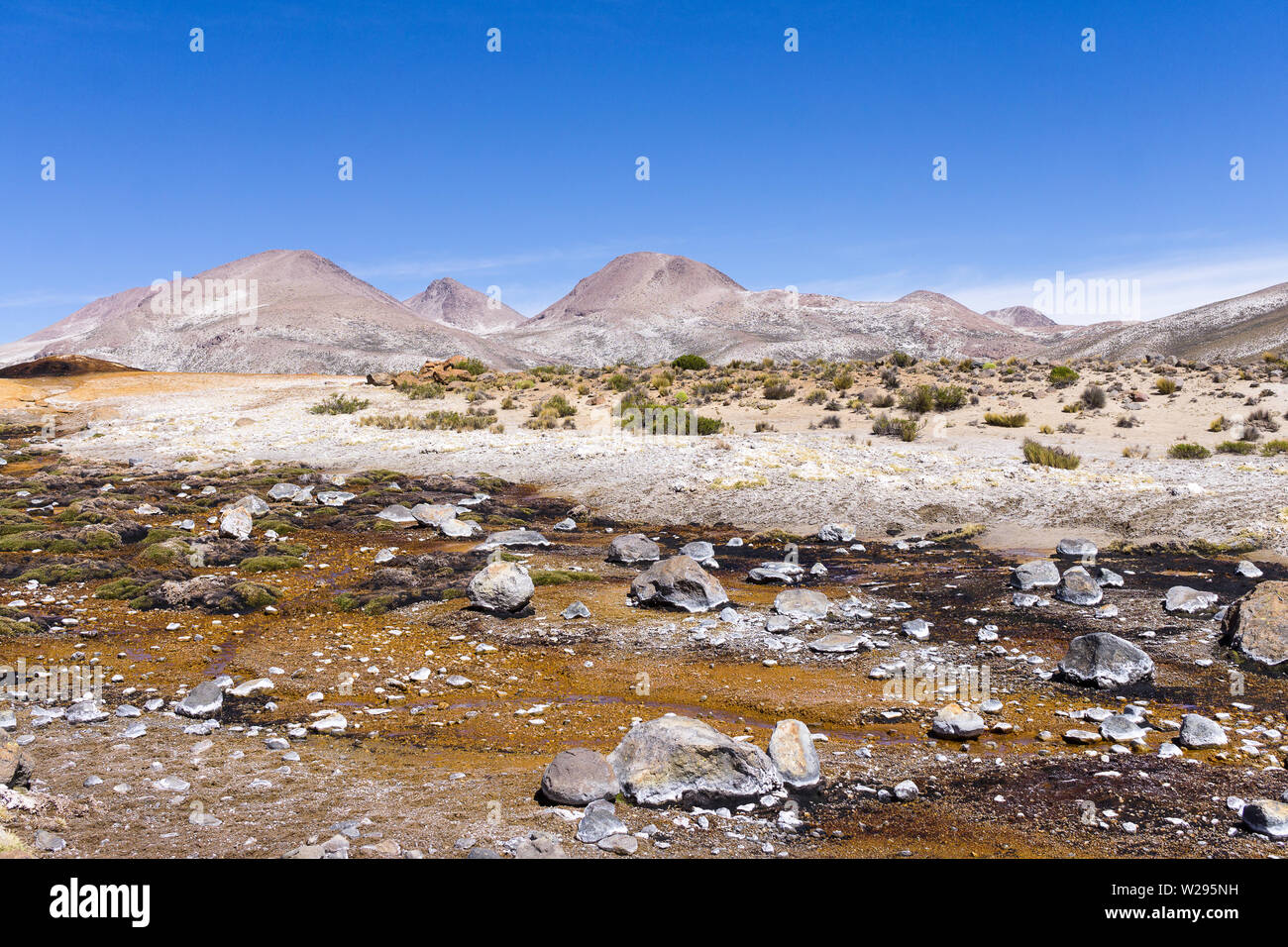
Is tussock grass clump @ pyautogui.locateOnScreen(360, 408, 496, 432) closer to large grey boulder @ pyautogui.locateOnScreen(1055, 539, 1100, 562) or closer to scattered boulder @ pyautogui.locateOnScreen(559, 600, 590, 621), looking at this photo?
scattered boulder @ pyautogui.locateOnScreen(559, 600, 590, 621)

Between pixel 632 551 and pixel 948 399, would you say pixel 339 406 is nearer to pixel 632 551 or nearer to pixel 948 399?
pixel 632 551

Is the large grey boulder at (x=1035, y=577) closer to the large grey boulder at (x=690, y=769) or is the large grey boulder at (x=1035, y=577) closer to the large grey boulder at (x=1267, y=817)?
the large grey boulder at (x=1267, y=817)

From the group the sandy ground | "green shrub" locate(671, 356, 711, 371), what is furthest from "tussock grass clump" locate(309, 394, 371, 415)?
"green shrub" locate(671, 356, 711, 371)

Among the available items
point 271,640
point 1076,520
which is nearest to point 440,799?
point 271,640

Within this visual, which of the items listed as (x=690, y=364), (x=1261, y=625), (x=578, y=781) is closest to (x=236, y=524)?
(x=578, y=781)

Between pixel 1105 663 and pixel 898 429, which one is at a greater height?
pixel 898 429

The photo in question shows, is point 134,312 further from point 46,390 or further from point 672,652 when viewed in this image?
point 672,652

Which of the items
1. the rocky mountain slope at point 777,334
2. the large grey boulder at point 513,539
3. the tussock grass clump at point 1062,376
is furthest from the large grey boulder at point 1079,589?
the rocky mountain slope at point 777,334
